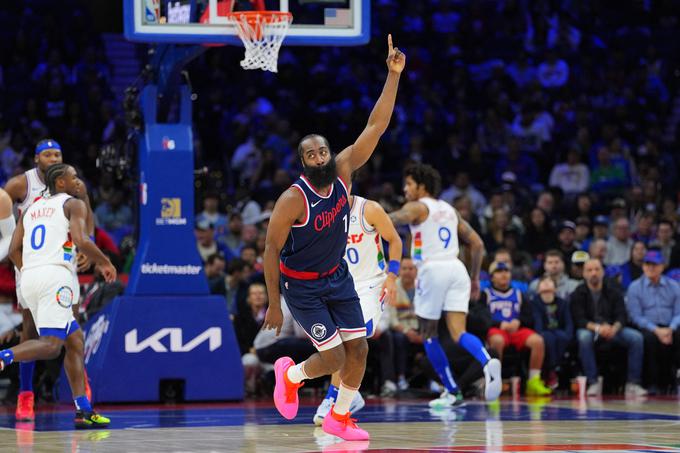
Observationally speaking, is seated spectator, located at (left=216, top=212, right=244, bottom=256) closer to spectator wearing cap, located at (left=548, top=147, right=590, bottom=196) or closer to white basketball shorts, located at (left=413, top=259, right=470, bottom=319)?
white basketball shorts, located at (left=413, top=259, right=470, bottom=319)

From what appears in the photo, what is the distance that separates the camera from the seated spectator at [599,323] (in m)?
14.6

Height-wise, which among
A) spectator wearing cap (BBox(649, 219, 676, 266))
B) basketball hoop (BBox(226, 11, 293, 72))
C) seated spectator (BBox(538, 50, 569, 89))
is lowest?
spectator wearing cap (BBox(649, 219, 676, 266))

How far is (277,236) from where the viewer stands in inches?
329

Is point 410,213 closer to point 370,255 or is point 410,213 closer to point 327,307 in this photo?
point 370,255

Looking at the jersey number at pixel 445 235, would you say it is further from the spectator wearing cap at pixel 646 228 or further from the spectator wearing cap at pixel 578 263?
the spectator wearing cap at pixel 646 228

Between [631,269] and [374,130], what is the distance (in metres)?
8.22

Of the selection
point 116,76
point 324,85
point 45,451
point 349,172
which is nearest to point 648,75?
point 324,85

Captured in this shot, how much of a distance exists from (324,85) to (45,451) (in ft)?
49.1

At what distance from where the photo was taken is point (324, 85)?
22.0 m

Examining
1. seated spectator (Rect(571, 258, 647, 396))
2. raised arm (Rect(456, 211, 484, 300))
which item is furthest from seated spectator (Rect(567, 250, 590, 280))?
raised arm (Rect(456, 211, 484, 300))

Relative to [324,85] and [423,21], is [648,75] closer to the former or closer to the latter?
[423,21]

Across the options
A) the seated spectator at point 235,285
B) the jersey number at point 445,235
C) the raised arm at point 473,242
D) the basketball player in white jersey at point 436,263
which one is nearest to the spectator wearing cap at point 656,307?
the raised arm at point 473,242

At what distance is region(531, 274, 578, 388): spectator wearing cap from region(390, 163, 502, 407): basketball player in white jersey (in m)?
2.62

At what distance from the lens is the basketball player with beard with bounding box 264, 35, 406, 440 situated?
27.5 feet
